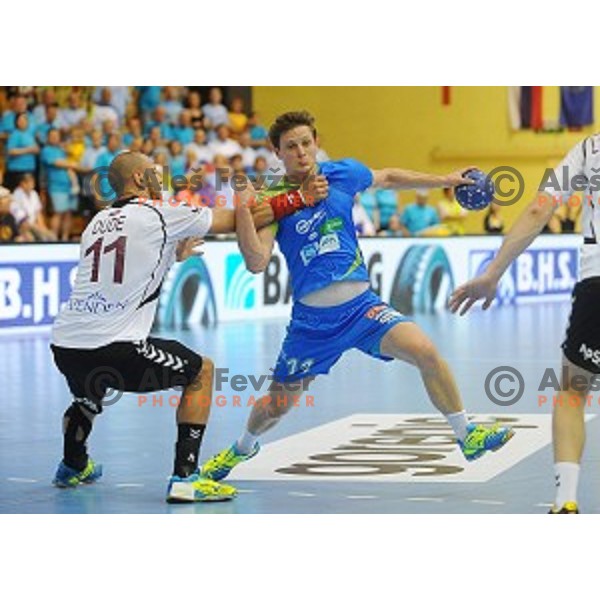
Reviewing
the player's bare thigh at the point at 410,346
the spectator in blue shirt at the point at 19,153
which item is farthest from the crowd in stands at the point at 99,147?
the player's bare thigh at the point at 410,346

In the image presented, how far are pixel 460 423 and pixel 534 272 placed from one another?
1887cm

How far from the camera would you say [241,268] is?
21.4 m

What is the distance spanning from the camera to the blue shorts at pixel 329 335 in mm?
8289

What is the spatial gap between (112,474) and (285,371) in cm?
Answer: 135

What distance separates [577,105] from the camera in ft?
111

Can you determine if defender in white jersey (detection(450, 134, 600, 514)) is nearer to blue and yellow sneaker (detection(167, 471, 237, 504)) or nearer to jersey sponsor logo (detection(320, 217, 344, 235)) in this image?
jersey sponsor logo (detection(320, 217, 344, 235))

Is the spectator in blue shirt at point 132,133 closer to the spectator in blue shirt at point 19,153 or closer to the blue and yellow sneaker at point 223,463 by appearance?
the spectator in blue shirt at point 19,153

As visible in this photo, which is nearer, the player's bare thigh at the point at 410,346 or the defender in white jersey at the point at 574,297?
the defender in white jersey at the point at 574,297

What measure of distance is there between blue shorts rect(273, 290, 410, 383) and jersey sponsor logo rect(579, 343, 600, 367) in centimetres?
146

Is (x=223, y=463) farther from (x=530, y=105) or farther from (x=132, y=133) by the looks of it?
(x=530, y=105)

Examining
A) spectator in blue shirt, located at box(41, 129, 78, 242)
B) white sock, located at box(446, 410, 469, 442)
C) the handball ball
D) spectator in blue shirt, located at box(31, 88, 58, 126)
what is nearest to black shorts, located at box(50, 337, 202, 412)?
white sock, located at box(446, 410, 469, 442)

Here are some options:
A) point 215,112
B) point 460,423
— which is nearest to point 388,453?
point 460,423

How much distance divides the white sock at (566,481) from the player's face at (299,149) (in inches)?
85.1

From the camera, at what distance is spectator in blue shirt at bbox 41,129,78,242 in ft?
71.4
